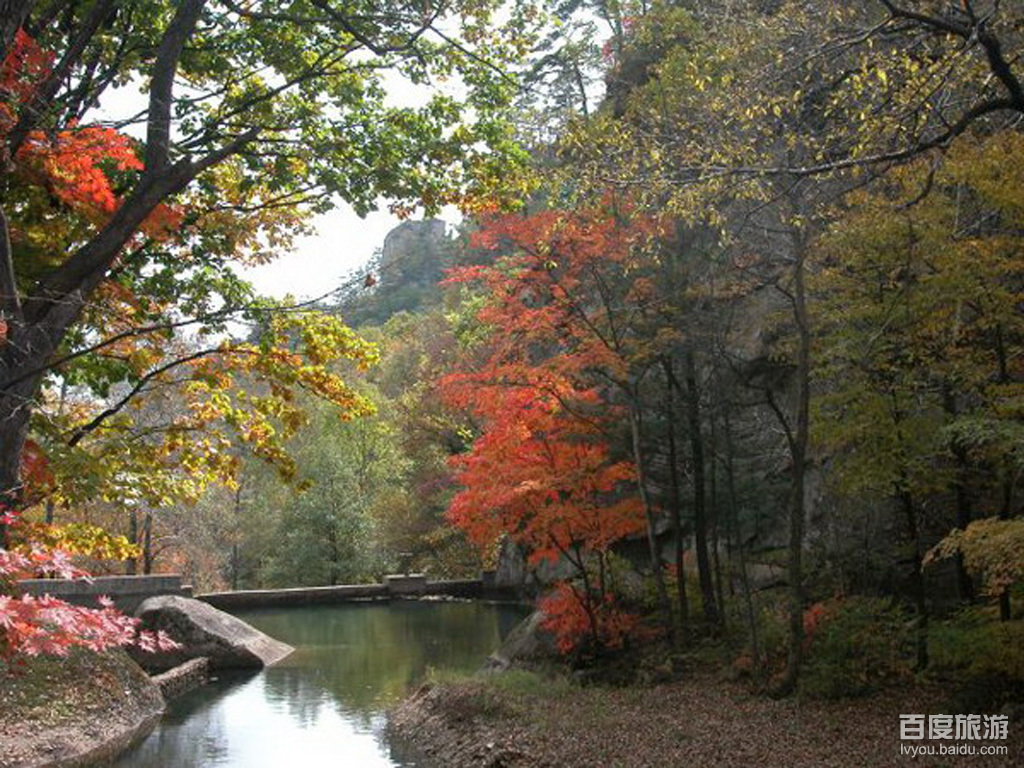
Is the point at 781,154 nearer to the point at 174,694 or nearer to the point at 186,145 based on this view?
the point at 186,145

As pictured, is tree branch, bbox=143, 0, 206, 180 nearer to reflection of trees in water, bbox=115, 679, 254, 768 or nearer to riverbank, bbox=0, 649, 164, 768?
riverbank, bbox=0, 649, 164, 768

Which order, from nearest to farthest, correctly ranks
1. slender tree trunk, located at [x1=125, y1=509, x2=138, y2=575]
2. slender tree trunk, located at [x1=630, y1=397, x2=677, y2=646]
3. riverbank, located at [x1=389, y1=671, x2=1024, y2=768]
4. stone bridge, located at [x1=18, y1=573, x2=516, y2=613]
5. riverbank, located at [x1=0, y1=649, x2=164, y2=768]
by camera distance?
riverbank, located at [x1=389, y1=671, x2=1024, y2=768]
riverbank, located at [x1=0, y1=649, x2=164, y2=768]
slender tree trunk, located at [x1=630, y1=397, x2=677, y2=646]
slender tree trunk, located at [x1=125, y1=509, x2=138, y2=575]
stone bridge, located at [x1=18, y1=573, x2=516, y2=613]

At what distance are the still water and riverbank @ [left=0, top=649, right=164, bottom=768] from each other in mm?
453

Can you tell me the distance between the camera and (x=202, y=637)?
21062mm

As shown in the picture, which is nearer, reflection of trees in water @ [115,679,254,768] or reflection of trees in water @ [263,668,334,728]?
reflection of trees in water @ [115,679,254,768]

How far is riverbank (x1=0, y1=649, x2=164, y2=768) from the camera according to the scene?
12495 mm

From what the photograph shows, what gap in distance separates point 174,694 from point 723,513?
1134cm

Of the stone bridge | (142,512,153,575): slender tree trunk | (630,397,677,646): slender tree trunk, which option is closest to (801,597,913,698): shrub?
(630,397,677,646): slender tree trunk

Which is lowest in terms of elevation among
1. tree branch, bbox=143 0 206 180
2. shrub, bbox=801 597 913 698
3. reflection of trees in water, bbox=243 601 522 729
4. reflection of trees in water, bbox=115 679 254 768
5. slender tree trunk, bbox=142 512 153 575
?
reflection of trees in water, bbox=243 601 522 729

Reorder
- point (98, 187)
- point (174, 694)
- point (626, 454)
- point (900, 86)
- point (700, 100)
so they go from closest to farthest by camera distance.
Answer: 1. point (900, 86)
2. point (98, 187)
3. point (700, 100)
4. point (626, 454)
5. point (174, 694)

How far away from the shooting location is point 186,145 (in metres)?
8.42

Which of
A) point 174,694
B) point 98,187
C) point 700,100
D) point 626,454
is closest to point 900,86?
point 700,100

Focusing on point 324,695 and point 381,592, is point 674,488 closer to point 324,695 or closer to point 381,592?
point 324,695

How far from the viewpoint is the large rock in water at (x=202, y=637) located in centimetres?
2064
